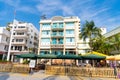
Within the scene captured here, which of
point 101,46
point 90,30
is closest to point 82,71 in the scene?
point 101,46

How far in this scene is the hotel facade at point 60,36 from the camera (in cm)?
4341

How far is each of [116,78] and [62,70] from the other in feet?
22.6

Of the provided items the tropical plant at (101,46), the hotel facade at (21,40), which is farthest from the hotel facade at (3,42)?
the tropical plant at (101,46)

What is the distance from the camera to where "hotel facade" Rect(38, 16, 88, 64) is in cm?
4341

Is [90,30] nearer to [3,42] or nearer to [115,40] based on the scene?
[115,40]

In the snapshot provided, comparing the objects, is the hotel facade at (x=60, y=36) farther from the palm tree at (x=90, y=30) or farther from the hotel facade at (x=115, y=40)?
the hotel facade at (x=115, y=40)

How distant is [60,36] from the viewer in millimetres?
44594


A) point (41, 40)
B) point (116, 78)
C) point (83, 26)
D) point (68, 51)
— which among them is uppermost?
point (83, 26)

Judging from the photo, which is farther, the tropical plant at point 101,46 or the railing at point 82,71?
the tropical plant at point 101,46

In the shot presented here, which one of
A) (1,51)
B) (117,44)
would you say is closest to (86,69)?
(117,44)

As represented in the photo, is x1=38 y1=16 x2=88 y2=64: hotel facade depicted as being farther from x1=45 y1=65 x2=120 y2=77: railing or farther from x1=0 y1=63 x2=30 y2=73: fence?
x1=45 y1=65 x2=120 y2=77: railing

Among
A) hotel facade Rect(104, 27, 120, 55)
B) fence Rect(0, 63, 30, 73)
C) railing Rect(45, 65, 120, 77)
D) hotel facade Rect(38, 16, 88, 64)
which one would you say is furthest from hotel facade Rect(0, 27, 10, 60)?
hotel facade Rect(104, 27, 120, 55)

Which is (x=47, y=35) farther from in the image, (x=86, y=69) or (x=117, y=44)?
(x=86, y=69)

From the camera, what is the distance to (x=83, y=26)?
38.5 metres
